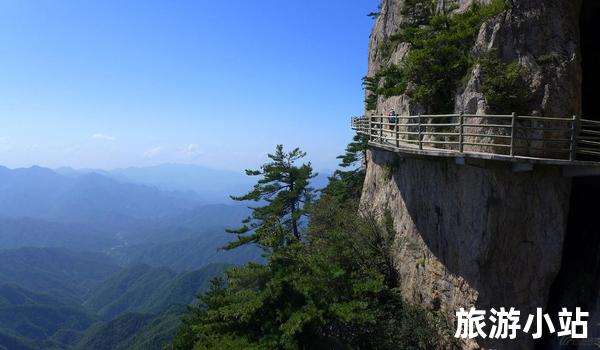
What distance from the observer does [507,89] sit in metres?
12.9

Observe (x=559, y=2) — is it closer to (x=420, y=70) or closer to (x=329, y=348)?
(x=420, y=70)

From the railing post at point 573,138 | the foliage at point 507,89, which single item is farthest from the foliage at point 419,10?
the railing post at point 573,138

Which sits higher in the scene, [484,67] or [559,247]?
[484,67]

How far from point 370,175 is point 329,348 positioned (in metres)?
13.9

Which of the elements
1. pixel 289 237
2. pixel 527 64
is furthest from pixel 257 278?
pixel 527 64

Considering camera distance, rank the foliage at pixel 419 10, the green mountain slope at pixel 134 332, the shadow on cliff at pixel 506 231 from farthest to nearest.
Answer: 1. the green mountain slope at pixel 134 332
2. the foliage at pixel 419 10
3. the shadow on cliff at pixel 506 231

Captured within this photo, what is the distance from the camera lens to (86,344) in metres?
169

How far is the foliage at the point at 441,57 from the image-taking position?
1464 cm

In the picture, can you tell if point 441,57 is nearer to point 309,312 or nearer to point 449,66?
point 449,66

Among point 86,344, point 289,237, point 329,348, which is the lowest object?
point 86,344

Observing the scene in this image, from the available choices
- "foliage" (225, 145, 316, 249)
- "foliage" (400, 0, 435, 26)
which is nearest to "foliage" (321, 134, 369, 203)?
"foliage" (225, 145, 316, 249)

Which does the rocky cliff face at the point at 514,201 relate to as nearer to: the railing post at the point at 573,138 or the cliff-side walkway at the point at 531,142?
the cliff-side walkway at the point at 531,142

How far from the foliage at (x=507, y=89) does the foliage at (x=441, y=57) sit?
147 cm

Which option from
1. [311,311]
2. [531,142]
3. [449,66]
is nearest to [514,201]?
[531,142]
